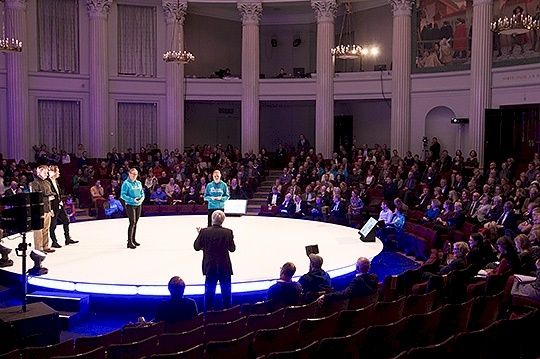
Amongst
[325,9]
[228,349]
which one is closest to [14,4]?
[325,9]

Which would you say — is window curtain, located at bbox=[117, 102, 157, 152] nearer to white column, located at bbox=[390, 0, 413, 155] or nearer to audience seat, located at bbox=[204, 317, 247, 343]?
white column, located at bbox=[390, 0, 413, 155]

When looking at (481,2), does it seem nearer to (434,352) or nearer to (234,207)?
(234,207)

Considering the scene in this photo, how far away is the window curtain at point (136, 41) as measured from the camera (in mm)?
24188

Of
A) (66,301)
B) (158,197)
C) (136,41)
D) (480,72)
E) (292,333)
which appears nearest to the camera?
(292,333)

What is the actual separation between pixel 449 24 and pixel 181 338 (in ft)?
63.3

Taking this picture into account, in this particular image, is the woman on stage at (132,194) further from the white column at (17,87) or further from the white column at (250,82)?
the white column at (250,82)

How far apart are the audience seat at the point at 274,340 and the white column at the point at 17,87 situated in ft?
63.3

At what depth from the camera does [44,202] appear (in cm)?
1052

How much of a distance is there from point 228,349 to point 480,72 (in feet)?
57.7

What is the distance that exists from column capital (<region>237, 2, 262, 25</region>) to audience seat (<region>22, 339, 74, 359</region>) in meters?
20.1

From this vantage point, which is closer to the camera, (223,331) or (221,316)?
(223,331)

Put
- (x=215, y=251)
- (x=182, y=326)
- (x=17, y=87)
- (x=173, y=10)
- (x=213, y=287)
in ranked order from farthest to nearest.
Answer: (x=173, y=10), (x=17, y=87), (x=213, y=287), (x=215, y=251), (x=182, y=326)

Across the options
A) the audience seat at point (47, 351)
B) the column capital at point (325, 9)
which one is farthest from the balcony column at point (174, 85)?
the audience seat at point (47, 351)

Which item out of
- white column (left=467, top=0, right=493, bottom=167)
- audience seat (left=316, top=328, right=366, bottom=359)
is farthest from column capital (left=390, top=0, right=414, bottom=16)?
audience seat (left=316, top=328, right=366, bottom=359)
